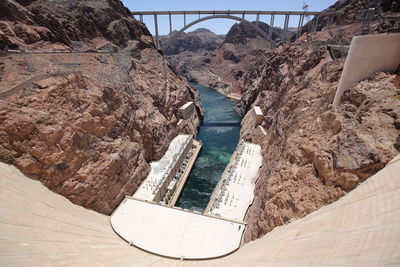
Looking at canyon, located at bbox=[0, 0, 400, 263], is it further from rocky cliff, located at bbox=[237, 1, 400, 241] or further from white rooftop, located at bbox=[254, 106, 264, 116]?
white rooftop, located at bbox=[254, 106, 264, 116]

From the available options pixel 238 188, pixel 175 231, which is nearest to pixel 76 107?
pixel 175 231

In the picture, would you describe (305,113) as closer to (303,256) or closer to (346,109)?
(346,109)

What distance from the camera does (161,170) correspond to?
27.5m

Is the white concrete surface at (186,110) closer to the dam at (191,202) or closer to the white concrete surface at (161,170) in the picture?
the dam at (191,202)

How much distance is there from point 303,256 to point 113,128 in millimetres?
21453

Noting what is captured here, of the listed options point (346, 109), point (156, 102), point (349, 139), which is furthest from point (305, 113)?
point (156, 102)

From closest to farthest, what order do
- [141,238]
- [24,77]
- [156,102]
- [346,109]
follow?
[346,109]
[141,238]
[24,77]
[156,102]

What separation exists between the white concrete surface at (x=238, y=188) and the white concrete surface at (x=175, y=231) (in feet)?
7.33

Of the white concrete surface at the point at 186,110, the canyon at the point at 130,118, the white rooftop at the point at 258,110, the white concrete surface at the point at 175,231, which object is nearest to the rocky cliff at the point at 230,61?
the white concrete surface at the point at 186,110

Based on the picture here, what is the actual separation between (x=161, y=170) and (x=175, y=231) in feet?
37.2

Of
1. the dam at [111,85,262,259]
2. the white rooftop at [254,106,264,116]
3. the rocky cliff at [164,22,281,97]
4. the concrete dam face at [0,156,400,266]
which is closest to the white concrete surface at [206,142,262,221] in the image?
the dam at [111,85,262,259]

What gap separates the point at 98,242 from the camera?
46.5ft

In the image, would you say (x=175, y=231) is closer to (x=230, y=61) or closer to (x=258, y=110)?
(x=258, y=110)

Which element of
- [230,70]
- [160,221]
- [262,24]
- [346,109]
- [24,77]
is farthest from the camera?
[262,24]
